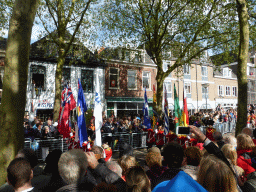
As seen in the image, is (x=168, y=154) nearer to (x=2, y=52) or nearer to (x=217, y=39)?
(x=217, y=39)

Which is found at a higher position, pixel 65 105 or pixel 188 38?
pixel 188 38

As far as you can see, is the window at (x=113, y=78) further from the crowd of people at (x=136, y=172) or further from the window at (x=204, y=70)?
the crowd of people at (x=136, y=172)

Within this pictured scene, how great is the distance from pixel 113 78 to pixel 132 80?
2507 millimetres

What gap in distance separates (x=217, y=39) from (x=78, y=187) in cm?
1565

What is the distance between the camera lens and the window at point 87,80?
21500mm

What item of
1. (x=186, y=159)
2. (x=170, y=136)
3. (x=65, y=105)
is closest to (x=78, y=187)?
(x=186, y=159)

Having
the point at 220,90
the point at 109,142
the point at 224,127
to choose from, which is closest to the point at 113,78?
the point at 224,127

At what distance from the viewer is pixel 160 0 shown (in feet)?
46.9

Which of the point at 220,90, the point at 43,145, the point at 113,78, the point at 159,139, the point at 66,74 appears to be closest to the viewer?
the point at 43,145

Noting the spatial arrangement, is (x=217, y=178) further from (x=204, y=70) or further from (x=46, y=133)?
(x=204, y=70)

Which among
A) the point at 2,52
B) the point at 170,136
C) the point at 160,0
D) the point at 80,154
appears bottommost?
the point at 170,136

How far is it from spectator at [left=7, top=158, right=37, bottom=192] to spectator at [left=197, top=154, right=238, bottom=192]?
71.0 inches

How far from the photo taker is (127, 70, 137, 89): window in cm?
2466

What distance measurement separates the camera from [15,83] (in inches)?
150
